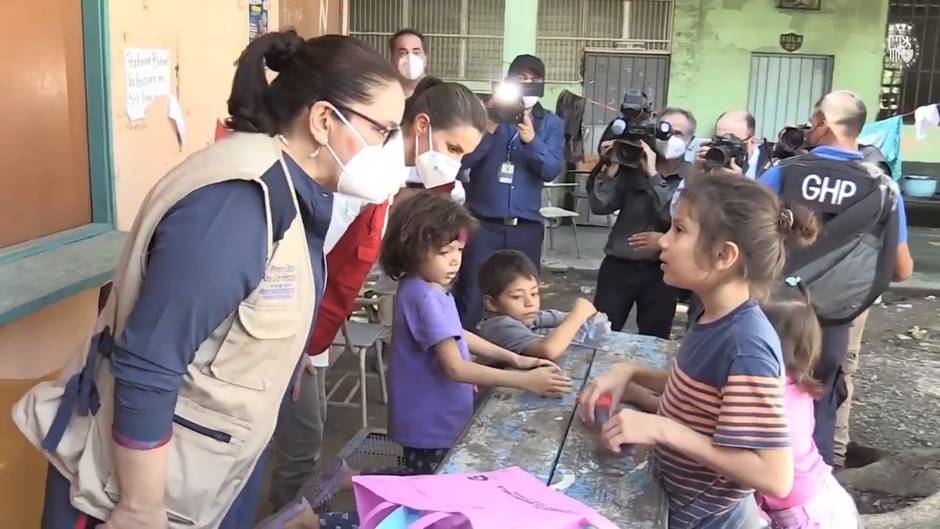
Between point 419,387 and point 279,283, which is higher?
point 279,283

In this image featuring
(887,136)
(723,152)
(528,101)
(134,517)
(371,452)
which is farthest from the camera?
(887,136)

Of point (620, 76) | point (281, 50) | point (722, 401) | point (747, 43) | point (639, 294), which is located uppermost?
point (747, 43)

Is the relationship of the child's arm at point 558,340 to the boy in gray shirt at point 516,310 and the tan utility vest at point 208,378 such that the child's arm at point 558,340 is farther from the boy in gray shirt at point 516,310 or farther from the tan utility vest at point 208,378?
the tan utility vest at point 208,378

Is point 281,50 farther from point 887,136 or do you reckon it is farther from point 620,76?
point 620,76

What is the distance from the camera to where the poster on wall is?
150 inches

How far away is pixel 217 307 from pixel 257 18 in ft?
9.90

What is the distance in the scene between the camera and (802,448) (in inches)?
67.4

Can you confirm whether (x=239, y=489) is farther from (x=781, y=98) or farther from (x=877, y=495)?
(x=781, y=98)

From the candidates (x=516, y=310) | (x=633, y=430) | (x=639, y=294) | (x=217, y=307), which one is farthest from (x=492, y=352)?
(x=639, y=294)

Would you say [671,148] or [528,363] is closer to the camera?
[528,363]

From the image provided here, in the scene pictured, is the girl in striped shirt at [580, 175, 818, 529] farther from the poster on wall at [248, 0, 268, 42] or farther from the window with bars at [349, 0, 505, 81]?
the window with bars at [349, 0, 505, 81]

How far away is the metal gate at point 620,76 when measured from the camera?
34.8 feet

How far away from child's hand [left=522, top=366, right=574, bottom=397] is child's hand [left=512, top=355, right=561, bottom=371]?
0.12 metres

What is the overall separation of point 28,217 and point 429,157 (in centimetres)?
116
